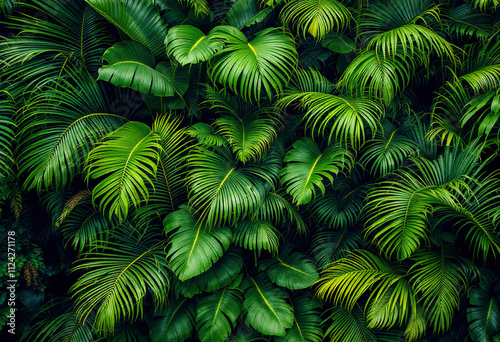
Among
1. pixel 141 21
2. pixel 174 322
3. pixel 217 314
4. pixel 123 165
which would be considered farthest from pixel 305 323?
pixel 141 21

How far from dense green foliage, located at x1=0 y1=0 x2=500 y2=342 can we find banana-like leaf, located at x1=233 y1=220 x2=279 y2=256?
13 mm

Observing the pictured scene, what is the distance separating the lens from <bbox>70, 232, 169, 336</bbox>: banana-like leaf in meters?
2.03

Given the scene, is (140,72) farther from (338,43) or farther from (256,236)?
(338,43)

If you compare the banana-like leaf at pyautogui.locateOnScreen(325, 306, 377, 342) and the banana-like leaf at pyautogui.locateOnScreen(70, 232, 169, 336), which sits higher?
the banana-like leaf at pyautogui.locateOnScreen(70, 232, 169, 336)

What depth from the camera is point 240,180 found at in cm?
229

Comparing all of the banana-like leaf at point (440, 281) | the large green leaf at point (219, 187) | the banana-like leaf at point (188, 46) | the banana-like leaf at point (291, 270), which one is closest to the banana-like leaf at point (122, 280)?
the large green leaf at point (219, 187)

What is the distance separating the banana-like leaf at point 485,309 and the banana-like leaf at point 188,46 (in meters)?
2.42

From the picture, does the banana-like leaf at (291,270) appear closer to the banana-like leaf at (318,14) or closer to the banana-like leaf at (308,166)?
the banana-like leaf at (308,166)

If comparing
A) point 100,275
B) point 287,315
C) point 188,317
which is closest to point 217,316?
point 188,317

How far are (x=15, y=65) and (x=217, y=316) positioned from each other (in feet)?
7.45

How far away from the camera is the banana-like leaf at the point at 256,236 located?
2.25 meters

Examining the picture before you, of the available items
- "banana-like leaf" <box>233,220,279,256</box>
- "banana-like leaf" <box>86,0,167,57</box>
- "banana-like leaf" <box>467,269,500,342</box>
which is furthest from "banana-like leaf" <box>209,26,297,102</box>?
"banana-like leaf" <box>467,269,500,342</box>

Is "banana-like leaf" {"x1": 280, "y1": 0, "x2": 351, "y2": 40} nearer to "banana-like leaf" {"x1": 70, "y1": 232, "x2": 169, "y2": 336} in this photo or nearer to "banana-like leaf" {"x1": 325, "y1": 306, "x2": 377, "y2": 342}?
"banana-like leaf" {"x1": 70, "y1": 232, "x2": 169, "y2": 336}

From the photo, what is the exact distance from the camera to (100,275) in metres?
2.18
